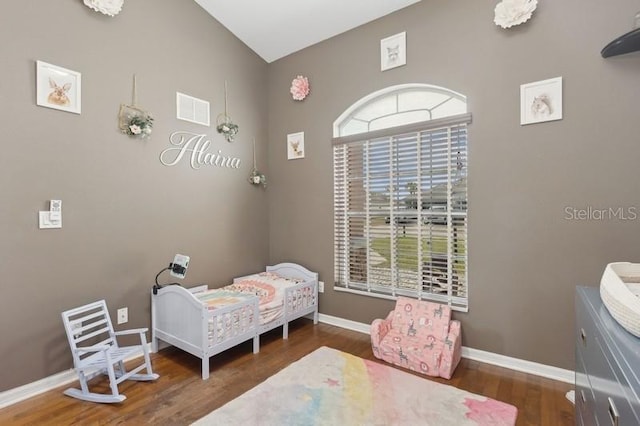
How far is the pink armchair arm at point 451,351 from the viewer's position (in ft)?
7.71

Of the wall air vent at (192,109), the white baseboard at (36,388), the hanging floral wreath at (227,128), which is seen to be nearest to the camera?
Answer: the white baseboard at (36,388)

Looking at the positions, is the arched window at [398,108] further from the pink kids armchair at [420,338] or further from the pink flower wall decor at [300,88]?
the pink kids armchair at [420,338]

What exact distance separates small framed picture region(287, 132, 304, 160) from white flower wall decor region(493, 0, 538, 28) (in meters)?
2.15

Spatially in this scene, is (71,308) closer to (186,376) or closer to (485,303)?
(186,376)

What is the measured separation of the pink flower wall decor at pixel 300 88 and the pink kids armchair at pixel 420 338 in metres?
2.49

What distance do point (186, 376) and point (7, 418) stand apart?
103cm

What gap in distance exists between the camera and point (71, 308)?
236 cm

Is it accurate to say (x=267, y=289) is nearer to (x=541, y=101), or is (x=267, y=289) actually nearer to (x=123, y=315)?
(x=123, y=315)

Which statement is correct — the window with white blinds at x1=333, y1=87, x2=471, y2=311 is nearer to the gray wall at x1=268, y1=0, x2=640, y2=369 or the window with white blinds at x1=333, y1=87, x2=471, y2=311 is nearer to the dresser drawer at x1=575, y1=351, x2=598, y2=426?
the gray wall at x1=268, y1=0, x2=640, y2=369

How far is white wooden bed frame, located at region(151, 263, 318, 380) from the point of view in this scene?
240cm

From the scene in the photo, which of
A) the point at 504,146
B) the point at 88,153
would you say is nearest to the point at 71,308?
the point at 88,153

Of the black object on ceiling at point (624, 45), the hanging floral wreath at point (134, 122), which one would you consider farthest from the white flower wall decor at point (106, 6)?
the black object on ceiling at point (624, 45)

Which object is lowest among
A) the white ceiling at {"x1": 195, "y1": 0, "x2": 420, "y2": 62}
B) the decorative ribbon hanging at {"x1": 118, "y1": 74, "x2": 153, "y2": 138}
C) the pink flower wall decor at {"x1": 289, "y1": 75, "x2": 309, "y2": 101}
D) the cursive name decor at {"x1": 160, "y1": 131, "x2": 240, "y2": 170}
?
the cursive name decor at {"x1": 160, "y1": 131, "x2": 240, "y2": 170}

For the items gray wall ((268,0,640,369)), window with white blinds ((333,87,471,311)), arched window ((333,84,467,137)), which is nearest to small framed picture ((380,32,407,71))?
gray wall ((268,0,640,369))
